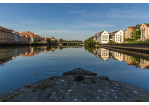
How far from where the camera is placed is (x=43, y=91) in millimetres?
7238

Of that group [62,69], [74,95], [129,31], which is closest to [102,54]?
[62,69]

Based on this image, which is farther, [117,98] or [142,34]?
[142,34]

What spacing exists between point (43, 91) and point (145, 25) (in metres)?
114

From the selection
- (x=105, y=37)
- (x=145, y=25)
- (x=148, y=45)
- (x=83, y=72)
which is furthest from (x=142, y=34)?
(x=83, y=72)

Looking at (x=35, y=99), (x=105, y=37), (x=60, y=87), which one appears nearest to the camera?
(x=35, y=99)

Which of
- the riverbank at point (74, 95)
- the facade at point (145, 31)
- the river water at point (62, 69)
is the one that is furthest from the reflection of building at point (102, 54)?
the facade at point (145, 31)


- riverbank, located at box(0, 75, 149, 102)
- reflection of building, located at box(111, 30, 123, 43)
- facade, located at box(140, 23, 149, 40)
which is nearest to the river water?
riverbank, located at box(0, 75, 149, 102)

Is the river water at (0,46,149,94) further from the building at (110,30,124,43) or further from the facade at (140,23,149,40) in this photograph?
the building at (110,30,124,43)

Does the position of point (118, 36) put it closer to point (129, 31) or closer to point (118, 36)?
point (118, 36)

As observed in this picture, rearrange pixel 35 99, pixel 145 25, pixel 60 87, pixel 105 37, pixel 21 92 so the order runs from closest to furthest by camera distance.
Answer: pixel 35 99, pixel 21 92, pixel 60 87, pixel 145 25, pixel 105 37

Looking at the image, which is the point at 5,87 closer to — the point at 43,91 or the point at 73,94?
the point at 43,91

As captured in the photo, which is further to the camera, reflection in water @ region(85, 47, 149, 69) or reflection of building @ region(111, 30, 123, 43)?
reflection of building @ region(111, 30, 123, 43)

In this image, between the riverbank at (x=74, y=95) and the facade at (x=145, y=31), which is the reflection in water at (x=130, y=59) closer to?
the riverbank at (x=74, y=95)

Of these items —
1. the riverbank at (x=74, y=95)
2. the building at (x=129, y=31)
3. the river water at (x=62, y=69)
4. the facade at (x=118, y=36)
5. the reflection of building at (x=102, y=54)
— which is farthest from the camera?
the facade at (x=118, y=36)
